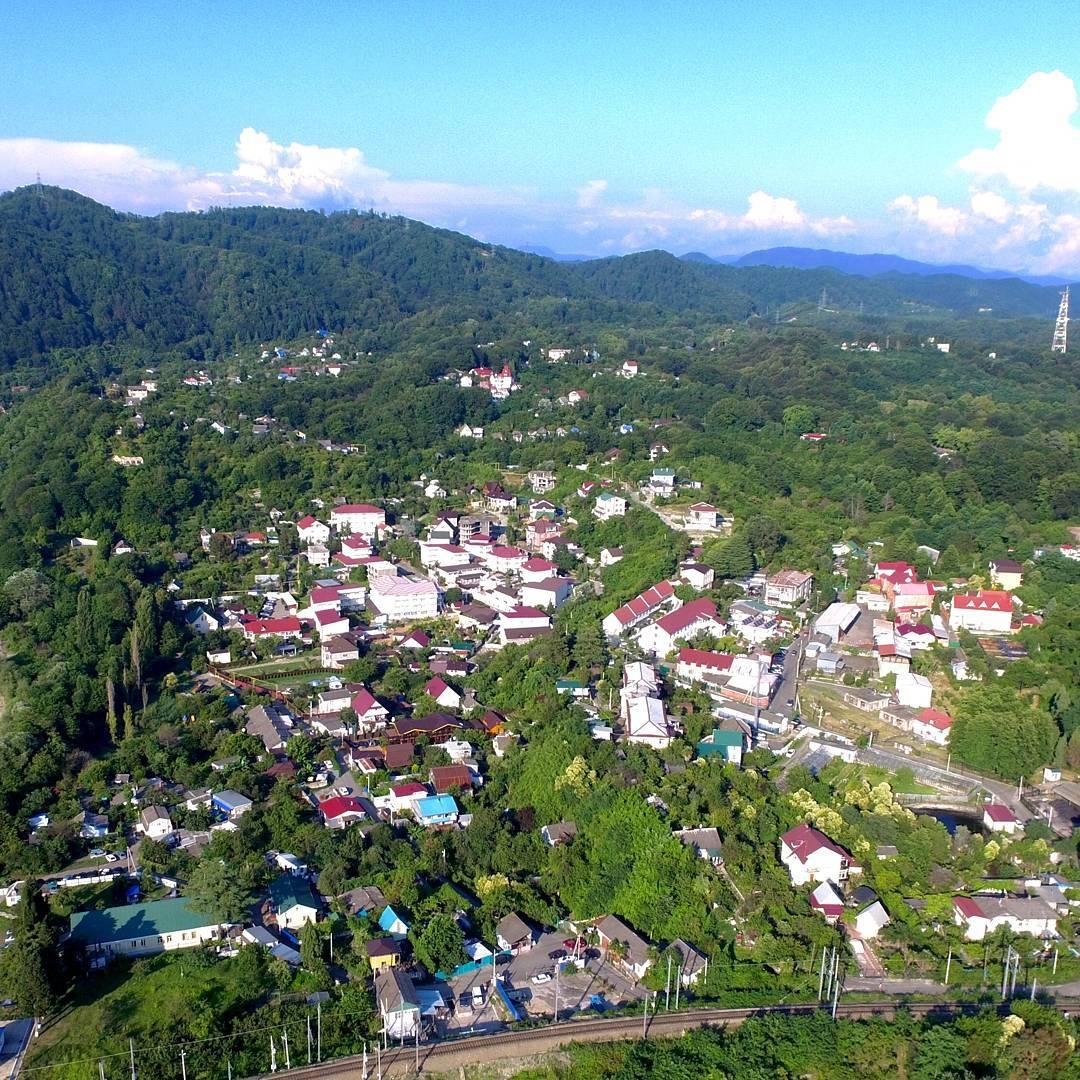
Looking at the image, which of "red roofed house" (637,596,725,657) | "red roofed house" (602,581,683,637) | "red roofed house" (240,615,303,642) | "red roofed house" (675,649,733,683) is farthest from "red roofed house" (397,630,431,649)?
"red roofed house" (675,649,733,683)

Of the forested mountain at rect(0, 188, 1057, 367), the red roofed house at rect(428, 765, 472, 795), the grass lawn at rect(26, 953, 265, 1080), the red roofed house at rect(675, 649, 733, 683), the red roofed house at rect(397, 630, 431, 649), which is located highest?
the forested mountain at rect(0, 188, 1057, 367)

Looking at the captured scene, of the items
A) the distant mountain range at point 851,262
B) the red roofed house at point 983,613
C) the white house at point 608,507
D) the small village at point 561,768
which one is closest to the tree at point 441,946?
the small village at point 561,768

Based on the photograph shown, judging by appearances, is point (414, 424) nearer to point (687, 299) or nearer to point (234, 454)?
point (234, 454)

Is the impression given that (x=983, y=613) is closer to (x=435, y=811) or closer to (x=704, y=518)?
(x=704, y=518)

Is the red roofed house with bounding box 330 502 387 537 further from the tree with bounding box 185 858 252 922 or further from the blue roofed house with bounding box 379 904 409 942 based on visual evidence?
the blue roofed house with bounding box 379 904 409 942

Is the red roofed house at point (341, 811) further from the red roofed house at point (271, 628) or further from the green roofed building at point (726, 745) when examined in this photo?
the red roofed house at point (271, 628)

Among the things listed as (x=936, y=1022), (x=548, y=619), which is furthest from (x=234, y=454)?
(x=936, y=1022)
